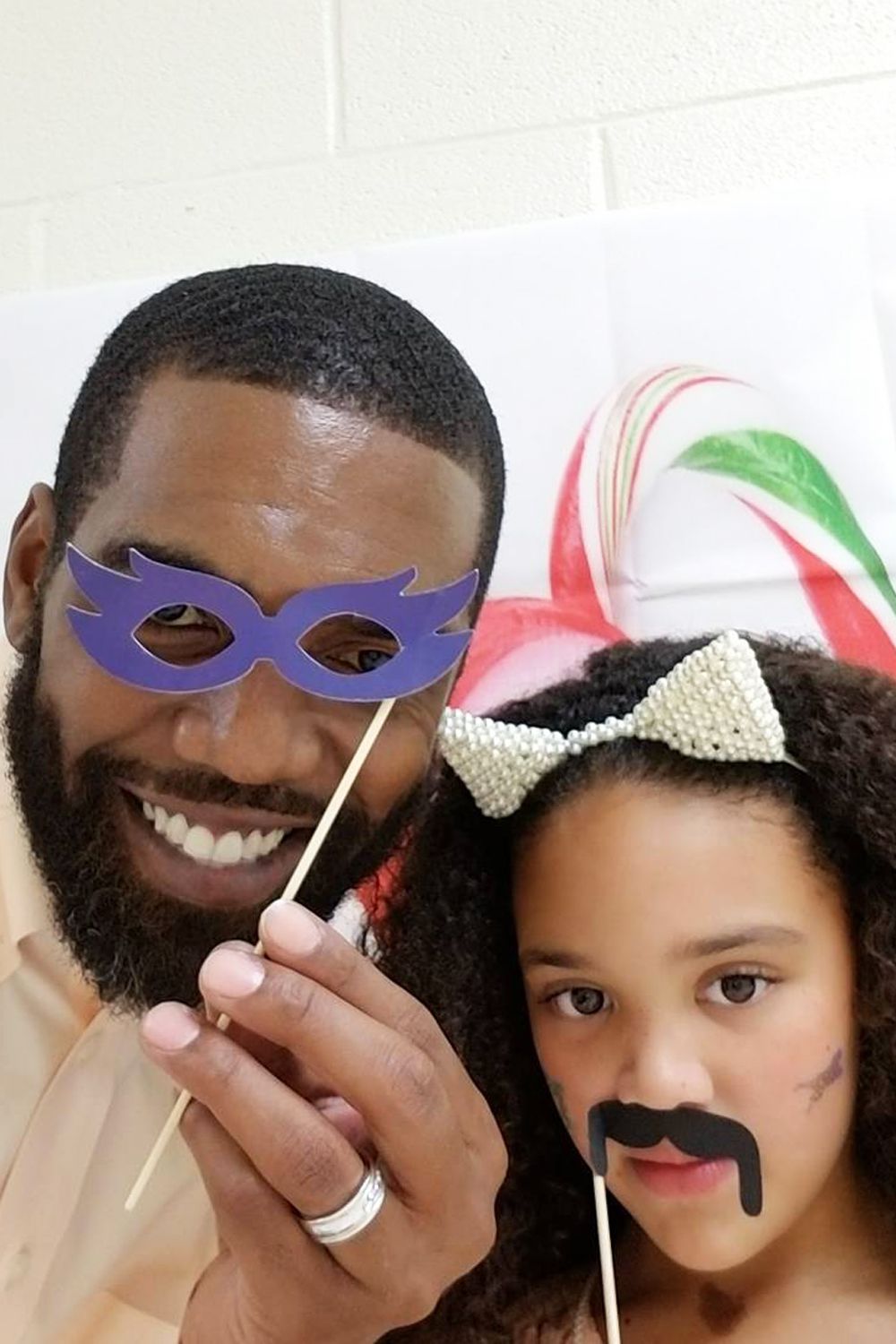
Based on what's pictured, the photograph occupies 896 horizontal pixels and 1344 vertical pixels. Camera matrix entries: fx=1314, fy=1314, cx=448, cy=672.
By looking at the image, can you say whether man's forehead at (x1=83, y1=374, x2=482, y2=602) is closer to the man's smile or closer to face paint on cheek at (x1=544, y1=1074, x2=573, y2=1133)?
the man's smile

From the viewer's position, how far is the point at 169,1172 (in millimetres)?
576

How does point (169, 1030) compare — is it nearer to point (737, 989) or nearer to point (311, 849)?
point (311, 849)

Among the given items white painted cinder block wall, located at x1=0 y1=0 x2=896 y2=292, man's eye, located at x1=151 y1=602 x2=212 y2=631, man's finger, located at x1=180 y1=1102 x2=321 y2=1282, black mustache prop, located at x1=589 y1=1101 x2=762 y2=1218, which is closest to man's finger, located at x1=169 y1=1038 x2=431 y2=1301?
man's finger, located at x1=180 y1=1102 x2=321 y2=1282

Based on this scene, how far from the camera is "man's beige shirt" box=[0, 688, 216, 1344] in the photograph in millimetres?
575

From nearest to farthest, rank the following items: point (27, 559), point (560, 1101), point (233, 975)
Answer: point (233, 975)
point (560, 1101)
point (27, 559)

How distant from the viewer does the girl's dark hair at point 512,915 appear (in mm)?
549

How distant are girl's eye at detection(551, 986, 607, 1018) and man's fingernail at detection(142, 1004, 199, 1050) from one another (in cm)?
17

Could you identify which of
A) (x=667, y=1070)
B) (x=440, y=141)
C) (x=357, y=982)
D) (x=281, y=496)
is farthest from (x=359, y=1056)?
(x=440, y=141)

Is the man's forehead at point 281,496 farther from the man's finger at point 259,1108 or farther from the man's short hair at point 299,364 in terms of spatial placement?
the man's finger at point 259,1108

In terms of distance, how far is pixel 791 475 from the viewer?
63 centimetres

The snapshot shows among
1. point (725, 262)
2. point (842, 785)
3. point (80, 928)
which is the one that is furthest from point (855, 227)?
point (80, 928)

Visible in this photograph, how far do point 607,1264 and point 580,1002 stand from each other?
0.11 m

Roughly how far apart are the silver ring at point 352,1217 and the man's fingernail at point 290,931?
0.29 feet

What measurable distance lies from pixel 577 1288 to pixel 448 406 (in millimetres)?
408
